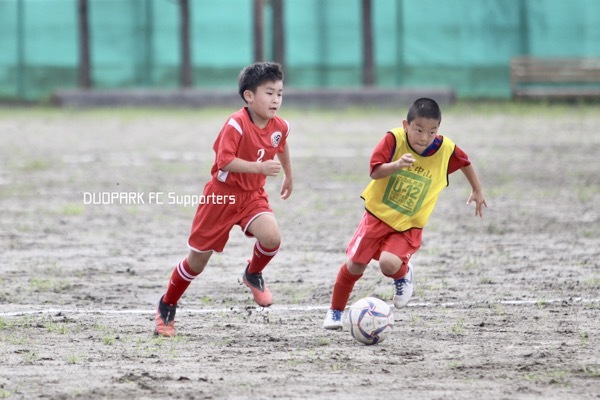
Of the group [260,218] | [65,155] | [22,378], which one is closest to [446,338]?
[260,218]

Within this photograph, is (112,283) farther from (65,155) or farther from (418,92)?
(418,92)

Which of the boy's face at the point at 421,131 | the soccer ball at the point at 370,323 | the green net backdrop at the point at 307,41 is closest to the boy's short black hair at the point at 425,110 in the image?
the boy's face at the point at 421,131

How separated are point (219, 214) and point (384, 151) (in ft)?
3.40

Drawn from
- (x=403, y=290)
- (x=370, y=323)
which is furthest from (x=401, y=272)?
(x=370, y=323)

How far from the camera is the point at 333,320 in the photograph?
6.53 metres

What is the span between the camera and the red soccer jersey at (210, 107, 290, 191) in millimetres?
6418

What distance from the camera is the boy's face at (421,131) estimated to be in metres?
6.28

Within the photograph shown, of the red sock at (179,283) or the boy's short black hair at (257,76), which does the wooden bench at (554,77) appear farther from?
the red sock at (179,283)

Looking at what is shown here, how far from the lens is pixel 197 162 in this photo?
52.6ft

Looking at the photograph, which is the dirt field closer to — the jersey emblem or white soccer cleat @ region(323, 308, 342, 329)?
white soccer cleat @ region(323, 308, 342, 329)

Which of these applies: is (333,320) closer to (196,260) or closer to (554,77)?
(196,260)

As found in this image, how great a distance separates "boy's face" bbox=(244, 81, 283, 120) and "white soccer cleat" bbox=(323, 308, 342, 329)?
122 centimetres

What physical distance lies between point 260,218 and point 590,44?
2237cm

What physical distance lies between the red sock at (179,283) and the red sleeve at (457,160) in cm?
167
